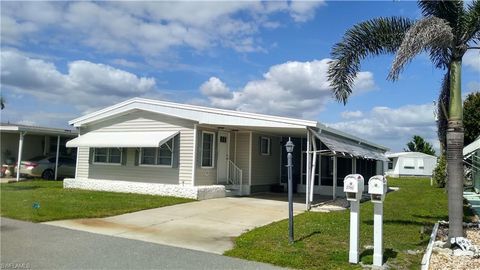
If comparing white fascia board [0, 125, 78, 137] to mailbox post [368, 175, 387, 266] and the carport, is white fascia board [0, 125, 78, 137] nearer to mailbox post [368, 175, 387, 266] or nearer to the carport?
the carport

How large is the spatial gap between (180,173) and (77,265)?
9.83 meters

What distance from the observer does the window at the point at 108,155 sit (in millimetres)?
17938

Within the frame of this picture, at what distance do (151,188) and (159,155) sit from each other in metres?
1.32

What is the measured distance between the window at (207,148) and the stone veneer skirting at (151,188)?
114cm

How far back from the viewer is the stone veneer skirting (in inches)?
602

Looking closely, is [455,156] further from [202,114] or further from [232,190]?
[232,190]

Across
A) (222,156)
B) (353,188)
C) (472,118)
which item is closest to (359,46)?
(353,188)

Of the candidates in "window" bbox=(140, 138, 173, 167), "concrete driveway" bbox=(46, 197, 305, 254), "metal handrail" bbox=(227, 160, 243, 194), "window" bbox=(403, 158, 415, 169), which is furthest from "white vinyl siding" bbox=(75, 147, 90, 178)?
"window" bbox=(403, 158, 415, 169)

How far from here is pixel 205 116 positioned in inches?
631

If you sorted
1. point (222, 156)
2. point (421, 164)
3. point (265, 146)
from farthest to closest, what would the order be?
point (421, 164), point (265, 146), point (222, 156)

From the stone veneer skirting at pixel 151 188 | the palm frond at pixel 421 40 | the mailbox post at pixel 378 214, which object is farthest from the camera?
the stone veneer skirting at pixel 151 188

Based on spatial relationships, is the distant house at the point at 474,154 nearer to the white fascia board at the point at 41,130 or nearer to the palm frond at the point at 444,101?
the palm frond at the point at 444,101

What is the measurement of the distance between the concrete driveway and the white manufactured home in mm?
2062

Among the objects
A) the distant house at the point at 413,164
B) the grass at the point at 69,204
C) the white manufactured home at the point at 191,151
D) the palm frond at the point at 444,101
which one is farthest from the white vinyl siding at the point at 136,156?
the distant house at the point at 413,164
